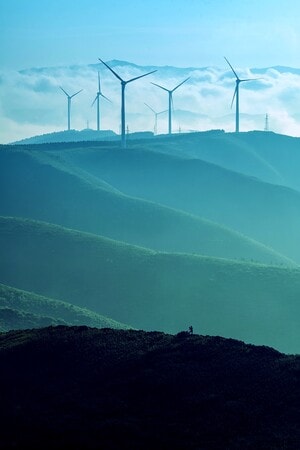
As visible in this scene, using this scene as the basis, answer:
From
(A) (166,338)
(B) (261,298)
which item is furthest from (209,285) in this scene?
(A) (166,338)

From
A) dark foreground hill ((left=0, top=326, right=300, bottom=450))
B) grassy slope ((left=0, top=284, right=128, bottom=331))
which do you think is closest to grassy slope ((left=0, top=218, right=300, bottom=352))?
grassy slope ((left=0, top=284, right=128, bottom=331))

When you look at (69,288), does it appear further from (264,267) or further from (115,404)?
(115,404)

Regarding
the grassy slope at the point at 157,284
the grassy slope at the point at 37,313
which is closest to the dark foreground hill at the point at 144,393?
the grassy slope at the point at 37,313

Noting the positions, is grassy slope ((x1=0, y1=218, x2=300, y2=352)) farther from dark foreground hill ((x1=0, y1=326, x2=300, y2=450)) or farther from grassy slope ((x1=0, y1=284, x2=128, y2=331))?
dark foreground hill ((x1=0, y1=326, x2=300, y2=450))

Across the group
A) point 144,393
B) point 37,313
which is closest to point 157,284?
point 37,313

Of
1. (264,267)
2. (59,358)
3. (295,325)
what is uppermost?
(264,267)

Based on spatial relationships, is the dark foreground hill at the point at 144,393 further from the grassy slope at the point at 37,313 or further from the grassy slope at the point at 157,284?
the grassy slope at the point at 157,284
